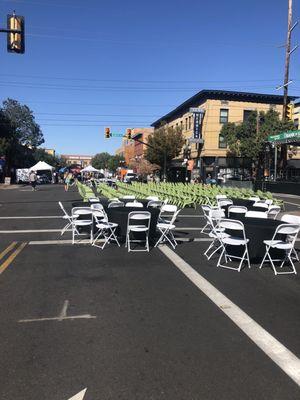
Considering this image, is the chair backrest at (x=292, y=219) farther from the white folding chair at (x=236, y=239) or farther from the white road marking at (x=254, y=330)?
the white road marking at (x=254, y=330)

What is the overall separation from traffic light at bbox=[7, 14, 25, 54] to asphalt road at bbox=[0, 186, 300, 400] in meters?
8.77

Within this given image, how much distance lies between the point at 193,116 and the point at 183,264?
44350mm

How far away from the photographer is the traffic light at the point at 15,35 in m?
14.7

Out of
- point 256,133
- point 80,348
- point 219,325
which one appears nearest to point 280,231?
point 219,325

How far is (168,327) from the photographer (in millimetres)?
5289

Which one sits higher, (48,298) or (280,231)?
(280,231)

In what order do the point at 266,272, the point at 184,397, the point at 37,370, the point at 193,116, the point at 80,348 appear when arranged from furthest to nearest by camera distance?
1. the point at 193,116
2. the point at 266,272
3. the point at 80,348
4. the point at 37,370
5. the point at 184,397

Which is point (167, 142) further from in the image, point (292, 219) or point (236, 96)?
point (292, 219)

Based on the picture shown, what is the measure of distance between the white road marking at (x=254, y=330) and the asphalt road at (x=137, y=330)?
5 cm

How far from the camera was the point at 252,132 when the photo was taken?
43.2 metres

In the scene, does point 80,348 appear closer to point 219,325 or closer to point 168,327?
point 168,327

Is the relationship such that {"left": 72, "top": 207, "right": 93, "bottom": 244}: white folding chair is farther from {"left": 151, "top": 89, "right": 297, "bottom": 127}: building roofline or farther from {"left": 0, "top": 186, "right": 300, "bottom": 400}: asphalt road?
{"left": 151, "top": 89, "right": 297, "bottom": 127}: building roofline

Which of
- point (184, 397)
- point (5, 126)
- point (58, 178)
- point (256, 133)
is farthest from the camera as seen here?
point (58, 178)

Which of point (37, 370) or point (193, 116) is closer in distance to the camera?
point (37, 370)
